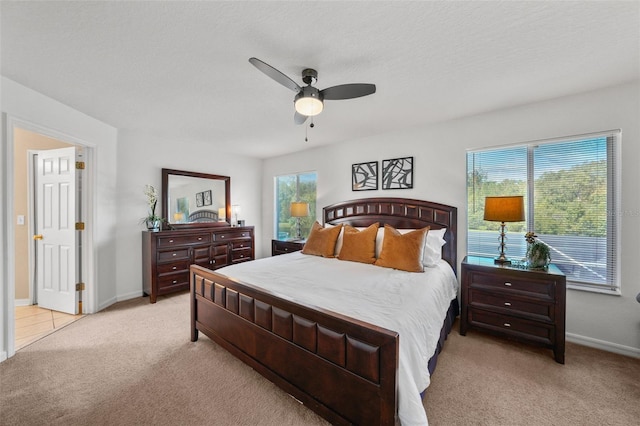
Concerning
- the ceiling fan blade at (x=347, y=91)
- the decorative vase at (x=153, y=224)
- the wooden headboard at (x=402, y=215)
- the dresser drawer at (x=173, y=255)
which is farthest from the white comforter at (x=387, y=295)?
the decorative vase at (x=153, y=224)

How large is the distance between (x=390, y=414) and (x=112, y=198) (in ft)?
14.2

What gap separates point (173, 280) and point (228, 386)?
98.9 inches

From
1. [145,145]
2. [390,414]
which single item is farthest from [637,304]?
[145,145]

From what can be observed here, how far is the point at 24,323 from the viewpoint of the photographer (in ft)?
9.62

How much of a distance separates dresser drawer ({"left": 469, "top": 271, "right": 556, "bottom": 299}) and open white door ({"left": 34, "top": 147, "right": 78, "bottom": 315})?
495 cm

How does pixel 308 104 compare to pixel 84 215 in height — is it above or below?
above

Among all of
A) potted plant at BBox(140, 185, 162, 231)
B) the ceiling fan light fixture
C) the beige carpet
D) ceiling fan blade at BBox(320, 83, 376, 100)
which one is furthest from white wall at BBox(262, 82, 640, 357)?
potted plant at BBox(140, 185, 162, 231)

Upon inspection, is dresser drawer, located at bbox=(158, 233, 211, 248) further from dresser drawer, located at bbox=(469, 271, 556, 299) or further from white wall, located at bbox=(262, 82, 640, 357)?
dresser drawer, located at bbox=(469, 271, 556, 299)

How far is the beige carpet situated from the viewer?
5.38 feet

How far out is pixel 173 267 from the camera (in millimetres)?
3850

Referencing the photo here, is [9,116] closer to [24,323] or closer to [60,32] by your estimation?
[60,32]

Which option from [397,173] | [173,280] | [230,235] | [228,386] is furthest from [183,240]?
[397,173]

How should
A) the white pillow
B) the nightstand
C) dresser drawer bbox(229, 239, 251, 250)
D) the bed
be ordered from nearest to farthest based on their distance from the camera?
the bed < the white pillow < the nightstand < dresser drawer bbox(229, 239, 251, 250)

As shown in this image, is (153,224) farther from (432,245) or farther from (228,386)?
(432,245)
